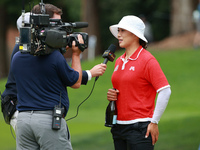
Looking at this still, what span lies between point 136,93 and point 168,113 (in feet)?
29.1

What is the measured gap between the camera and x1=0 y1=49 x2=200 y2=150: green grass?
370 inches

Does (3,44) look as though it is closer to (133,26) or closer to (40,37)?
(133,26)

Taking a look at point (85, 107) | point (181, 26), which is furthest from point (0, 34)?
point (85, 107)

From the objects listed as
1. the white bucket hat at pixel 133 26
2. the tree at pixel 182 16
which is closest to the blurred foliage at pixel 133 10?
the tree at pixel 182 16

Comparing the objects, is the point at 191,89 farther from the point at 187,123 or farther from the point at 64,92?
the point at 64,92

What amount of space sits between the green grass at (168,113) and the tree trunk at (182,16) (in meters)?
2.75

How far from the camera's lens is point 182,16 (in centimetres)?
2239

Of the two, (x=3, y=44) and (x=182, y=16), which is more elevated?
(x=182, y=16)

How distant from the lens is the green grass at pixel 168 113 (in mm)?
9406

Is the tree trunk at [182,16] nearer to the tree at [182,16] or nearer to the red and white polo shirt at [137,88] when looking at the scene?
the tree at [182,16]

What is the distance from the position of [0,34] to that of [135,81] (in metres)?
27.6

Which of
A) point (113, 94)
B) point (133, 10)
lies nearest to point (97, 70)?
point (113, 94)

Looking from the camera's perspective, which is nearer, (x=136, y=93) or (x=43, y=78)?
(x=43, y=78)

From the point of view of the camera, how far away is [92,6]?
26.8 m
